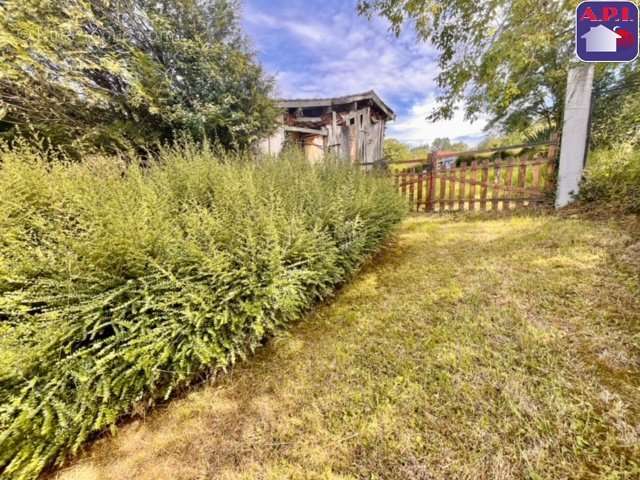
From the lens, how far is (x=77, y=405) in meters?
1.17

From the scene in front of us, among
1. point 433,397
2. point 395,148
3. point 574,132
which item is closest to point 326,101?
point 574,132

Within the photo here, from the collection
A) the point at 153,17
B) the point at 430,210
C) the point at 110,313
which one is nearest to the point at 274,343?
the point at 110,313

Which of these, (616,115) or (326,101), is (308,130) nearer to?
(326,101)

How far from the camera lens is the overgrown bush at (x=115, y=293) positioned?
3.71ft

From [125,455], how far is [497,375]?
2025 mm

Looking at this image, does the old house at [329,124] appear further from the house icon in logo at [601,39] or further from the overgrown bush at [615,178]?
the overgrown bush at [615,178]

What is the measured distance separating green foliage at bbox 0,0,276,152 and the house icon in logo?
554cm

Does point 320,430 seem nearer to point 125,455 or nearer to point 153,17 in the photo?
point 125,455

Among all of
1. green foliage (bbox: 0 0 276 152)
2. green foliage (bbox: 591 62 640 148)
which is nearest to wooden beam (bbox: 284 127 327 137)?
green foliage (bbox: 0 0 276 152)

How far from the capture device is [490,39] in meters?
4.39

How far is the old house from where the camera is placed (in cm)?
792

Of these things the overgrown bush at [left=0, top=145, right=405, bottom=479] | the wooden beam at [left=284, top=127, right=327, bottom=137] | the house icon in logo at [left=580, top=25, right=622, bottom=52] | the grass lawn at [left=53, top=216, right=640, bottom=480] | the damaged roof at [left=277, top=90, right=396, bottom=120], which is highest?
the damaged roof at [left=277, top=90, right=396, bottom=120]

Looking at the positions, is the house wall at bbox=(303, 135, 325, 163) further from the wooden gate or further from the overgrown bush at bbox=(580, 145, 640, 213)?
the overgrown bush at bbox=(580, 145, 640, 213)

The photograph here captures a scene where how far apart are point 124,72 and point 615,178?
7.73 m
